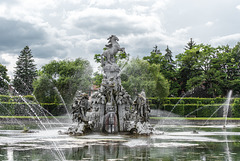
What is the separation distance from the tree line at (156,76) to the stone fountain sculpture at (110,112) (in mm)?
28880

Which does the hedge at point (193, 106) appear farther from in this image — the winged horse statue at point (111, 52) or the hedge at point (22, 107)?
the winged horse statue at point (111, 52)

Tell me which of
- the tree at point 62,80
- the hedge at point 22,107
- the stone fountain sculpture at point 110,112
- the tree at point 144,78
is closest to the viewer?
the stone fountain sculpture at point 110,112

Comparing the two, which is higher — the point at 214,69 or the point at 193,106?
the point at 214,69

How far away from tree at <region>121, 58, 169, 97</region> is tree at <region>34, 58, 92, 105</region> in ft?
33.8

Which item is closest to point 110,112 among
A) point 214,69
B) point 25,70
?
point 214,69

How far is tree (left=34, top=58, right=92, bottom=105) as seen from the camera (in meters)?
58.7

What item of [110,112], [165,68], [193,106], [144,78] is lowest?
[193,106]

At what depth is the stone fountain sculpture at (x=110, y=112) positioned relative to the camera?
68.7ft

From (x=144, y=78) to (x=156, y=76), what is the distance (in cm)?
→ 304

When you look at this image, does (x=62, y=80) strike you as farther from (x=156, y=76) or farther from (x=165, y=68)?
(x=165, y=68)

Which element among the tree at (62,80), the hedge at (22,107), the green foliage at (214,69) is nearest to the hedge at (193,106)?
the green foliage at (214,69)

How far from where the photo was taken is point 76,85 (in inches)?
2330

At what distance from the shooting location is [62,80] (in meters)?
59.7

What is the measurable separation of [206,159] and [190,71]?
60.8 m
